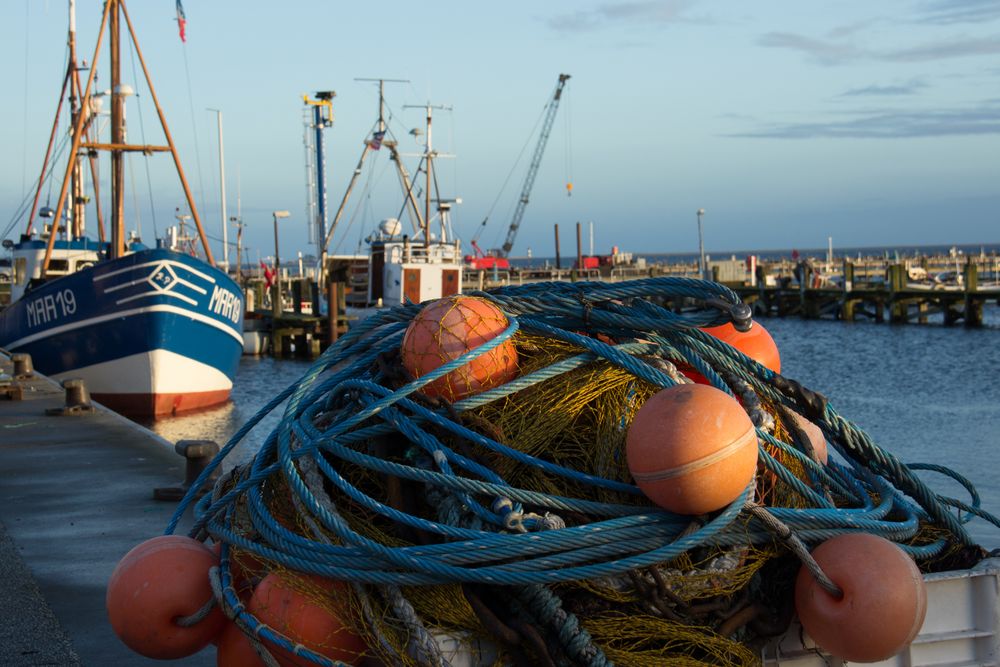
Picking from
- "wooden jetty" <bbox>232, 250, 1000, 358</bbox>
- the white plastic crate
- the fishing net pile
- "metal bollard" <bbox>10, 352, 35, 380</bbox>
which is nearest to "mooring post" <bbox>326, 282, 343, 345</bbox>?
"wooden jetty" <bbox>232, 250, 1000, 358</bbox>

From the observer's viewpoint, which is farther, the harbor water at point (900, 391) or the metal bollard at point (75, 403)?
the harbor water at point (900, 391)

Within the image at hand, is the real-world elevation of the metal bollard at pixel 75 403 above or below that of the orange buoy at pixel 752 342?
below

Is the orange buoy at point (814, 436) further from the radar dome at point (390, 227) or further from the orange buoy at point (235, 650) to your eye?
the radar dome at point (390, 227)

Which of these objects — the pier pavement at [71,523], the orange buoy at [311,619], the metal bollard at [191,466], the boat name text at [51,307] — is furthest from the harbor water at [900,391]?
the orange buoy at [311,619]

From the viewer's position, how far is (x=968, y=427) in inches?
689

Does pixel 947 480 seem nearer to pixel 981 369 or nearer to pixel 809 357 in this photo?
pixel 981 369

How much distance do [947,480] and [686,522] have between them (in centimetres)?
967

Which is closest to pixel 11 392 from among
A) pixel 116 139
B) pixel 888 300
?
pixel 116 139

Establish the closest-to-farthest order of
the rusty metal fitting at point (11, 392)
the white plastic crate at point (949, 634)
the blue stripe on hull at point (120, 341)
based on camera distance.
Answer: the white plastic crate at point (949, 634), the rusty metal fitting at point (11, 392), the blue stripe on hull at point (120, 341)

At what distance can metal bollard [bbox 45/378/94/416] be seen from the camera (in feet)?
35.3

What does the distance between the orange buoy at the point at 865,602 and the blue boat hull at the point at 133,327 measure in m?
15.5

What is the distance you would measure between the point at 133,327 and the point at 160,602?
49.6 feet

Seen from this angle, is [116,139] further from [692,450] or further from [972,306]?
[972,306]

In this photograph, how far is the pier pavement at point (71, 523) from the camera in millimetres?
4359
